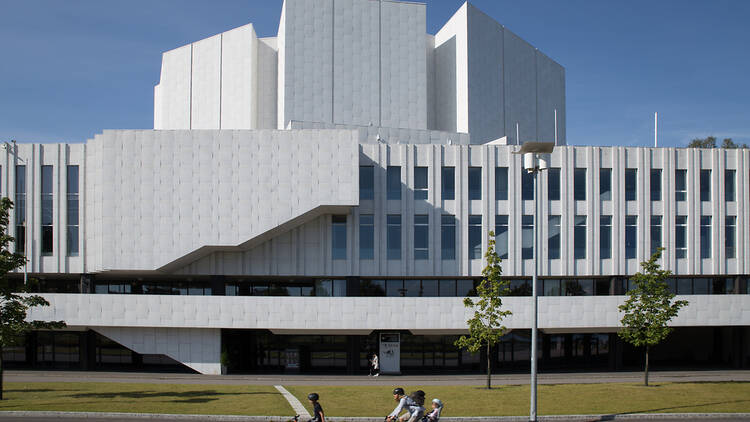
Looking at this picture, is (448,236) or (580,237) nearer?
(448,236)

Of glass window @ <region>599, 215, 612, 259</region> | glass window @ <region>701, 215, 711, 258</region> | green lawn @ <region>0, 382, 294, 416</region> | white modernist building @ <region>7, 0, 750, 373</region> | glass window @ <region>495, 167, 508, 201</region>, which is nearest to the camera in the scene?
green lawn @ <region>0, 382, 294, 416</region>

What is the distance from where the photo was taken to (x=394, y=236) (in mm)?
37656

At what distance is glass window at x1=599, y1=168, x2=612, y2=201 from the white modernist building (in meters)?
0.10

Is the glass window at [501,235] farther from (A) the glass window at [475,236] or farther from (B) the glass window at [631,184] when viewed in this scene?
(B) the glass window at [631,184]

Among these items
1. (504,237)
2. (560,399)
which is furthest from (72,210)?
(560,399)

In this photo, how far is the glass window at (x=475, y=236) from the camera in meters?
37.8

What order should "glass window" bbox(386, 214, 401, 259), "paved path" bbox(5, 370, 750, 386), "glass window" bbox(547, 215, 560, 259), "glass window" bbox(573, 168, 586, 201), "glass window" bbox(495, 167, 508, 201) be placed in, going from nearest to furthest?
"paved path" bbox(5, 370, 750, 386) < "glass window" bbox(386, 214, 401, 259) < "glass window" bbox(495, 167, 508, 201) < "glass window" bbox(547, 215, 560, 259) < "glass window" bbox(573, 168, 586, 201)

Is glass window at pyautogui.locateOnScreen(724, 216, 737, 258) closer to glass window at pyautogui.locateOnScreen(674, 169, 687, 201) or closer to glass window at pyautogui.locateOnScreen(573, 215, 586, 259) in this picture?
glass window at pyautogui.locateOnScreen(674, 169, 687, 201)

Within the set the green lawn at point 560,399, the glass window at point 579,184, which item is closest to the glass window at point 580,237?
the glass window at point 579,184

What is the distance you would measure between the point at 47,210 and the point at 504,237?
28.0 m

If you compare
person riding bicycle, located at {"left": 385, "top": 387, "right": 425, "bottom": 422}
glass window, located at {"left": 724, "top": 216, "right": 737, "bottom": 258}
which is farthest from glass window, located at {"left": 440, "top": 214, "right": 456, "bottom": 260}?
person riding bicycle, located at {"left": 385, "top": 387, "right": 425, "bottom": 422}

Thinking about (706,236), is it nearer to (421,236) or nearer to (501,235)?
(501,235)

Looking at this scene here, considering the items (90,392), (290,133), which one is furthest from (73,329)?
(290,133)

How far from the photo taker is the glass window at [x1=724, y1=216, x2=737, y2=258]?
129ft
